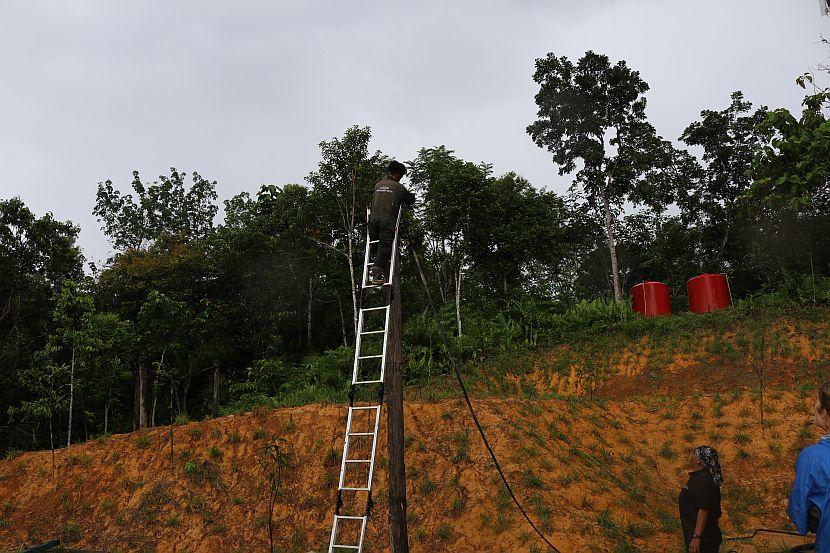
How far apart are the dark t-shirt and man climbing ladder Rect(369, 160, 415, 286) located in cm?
407

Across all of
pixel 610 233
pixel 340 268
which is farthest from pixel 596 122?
pixel 340 268

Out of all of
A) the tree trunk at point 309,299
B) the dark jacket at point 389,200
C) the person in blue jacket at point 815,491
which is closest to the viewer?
the person in blue jacket at point 815,491

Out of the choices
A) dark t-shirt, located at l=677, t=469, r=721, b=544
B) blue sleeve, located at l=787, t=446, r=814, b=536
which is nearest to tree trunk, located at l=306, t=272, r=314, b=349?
dark t-shirt, located at l=677, t=469, r=721, b=544

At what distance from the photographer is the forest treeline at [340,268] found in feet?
71.6

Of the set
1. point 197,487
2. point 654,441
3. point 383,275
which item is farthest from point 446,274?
point 383,275

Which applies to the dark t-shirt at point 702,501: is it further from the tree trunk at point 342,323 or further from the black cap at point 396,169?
the tree trunk at point 342,323

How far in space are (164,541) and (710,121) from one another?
111 ft

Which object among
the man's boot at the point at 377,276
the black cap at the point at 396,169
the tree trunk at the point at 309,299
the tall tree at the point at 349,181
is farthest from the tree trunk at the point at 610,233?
the man's boot at the point at 377,276

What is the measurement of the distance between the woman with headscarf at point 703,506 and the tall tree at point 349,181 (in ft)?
60.1

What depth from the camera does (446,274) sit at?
2781cm

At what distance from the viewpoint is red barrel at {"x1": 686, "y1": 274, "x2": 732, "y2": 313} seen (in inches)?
917

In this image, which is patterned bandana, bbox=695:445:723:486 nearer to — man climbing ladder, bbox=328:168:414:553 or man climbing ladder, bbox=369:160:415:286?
man climbing ladder, bbox=328:168:414:553

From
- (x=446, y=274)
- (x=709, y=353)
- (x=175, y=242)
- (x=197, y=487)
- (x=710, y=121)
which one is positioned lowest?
(x=197, y=487)

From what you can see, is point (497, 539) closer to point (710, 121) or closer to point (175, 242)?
point (175, 242)
